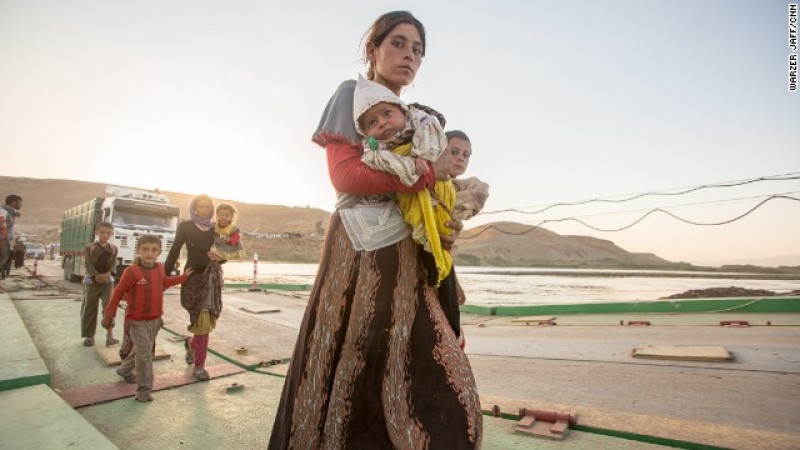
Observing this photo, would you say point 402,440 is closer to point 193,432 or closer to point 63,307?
point 193,432

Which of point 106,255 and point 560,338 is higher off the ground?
point 106,255

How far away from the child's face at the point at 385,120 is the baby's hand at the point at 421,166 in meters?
0.16

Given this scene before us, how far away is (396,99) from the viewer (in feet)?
4.63

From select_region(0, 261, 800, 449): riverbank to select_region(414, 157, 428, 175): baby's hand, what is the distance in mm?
1792

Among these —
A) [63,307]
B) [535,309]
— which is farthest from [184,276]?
[535,309]

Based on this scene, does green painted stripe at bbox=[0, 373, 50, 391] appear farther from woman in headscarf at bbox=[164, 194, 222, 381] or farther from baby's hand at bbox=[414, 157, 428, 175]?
baby's hand at bbox=[414, 157, 428, 175]

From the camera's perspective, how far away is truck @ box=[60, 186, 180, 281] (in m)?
13.4

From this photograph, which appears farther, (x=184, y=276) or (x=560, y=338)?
(x=560, y=338)

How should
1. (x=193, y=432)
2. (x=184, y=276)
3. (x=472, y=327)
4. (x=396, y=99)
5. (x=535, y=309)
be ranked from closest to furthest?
(x=396, y=99) → (x=193, y=432) → (x=184, y=276) → (x=472, y=327) → (x=535, y=309)

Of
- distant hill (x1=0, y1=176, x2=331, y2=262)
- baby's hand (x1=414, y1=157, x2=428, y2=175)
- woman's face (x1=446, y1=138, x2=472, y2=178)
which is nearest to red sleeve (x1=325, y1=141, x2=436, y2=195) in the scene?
baby's hand (x1=414, y1=157, x2=428, y2=175)

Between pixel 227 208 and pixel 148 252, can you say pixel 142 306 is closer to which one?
pixel 148 252

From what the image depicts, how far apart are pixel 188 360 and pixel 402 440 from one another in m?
3.74

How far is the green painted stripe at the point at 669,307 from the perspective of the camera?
7215 millimetres

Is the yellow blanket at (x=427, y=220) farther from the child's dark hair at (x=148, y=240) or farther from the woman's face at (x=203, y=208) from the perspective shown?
the woman's face at (x=203, y=208)
